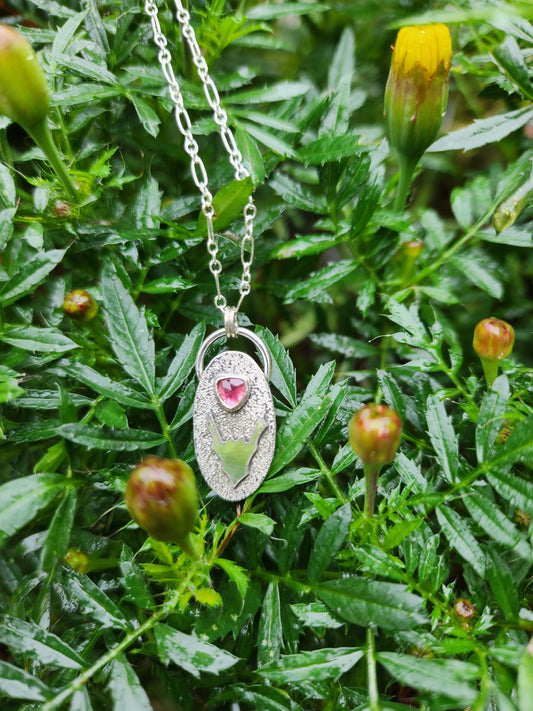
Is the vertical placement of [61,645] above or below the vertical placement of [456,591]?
above

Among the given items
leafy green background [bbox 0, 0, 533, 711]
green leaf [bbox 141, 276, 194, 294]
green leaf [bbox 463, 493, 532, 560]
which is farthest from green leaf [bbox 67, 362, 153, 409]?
green leaf [bbox 463, 493, 532, 560]

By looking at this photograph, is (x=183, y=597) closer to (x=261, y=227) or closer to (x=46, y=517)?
(x=46, y=517)

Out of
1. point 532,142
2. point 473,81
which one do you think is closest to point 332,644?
point 532,142

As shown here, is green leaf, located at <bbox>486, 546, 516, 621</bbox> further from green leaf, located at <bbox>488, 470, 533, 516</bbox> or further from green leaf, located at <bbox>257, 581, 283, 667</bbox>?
green leaf, located at <bbox>257, 581, 283, 667</bbox>

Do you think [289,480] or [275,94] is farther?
[275,94]

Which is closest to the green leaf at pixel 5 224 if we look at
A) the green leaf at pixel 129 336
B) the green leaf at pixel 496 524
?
the green leaf at pixel 129 336

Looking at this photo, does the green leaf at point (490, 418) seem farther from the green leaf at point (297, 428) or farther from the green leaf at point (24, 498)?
the green leaf at point (24, 498)

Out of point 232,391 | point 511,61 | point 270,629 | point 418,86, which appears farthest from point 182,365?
point 511,61

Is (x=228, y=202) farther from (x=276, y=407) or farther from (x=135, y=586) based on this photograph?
(x=135, y=586)
